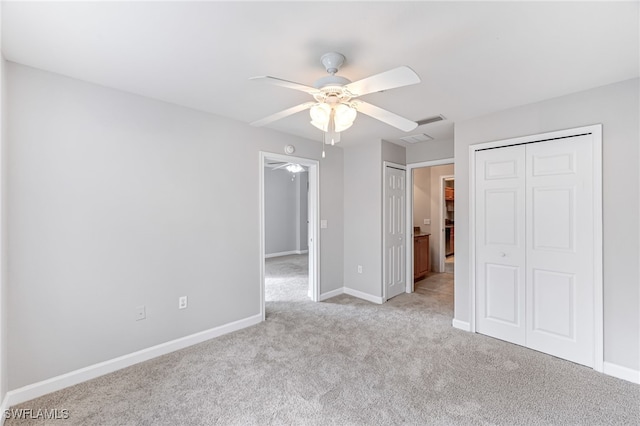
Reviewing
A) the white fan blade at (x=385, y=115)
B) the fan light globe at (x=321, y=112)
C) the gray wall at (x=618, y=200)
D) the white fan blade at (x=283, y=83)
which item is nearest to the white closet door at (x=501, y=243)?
the gray wall at (x=618, y=200)

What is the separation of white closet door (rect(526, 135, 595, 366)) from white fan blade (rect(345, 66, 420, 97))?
205cm

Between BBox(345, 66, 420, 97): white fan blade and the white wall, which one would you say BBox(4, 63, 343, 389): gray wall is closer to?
the white wall

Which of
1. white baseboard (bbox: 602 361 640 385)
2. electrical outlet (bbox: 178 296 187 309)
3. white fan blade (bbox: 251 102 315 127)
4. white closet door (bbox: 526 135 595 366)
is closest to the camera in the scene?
white fan blade (bbox: 251 102 315 127)

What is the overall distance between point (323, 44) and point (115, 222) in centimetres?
221

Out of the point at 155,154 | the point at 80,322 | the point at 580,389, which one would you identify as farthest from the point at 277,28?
the point at 580,389

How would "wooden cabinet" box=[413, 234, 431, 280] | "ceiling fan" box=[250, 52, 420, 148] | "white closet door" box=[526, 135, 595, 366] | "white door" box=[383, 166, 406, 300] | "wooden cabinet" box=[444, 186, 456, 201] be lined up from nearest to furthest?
"ceiling fan" box=[250, 52, 420, 148] → "white closet door" box=[526, 135, 595, 366] → "white door" box=[383, 166, 406, 300] → "wooden cabinet" box=[413, 234, 431, 280] → "wooden cabinet" box=[444, 186, 456, 201]

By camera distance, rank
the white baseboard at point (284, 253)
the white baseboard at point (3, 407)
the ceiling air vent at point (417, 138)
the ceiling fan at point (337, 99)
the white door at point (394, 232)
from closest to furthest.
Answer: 1. the ceiling fan at point (337, 99)
2. the white baseboard at point (3, 407)
3. the ceiling air vent at point (417, 138)
4. the white door at point (394, 232)
5. the white baseboard at point (284, 253)

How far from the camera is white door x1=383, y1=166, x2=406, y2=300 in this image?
4.15m

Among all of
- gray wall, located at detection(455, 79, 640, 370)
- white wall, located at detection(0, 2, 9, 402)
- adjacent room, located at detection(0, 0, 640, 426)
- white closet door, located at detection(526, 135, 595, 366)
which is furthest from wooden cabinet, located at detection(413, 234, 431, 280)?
white wall, located at detection(0, 2, 9, 402)

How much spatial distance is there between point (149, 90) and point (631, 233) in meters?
4.18

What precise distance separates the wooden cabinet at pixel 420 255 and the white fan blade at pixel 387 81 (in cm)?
390

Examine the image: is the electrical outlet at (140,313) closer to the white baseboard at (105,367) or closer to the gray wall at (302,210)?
the white baseboard at (105,367)

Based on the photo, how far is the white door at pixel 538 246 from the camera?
243cm

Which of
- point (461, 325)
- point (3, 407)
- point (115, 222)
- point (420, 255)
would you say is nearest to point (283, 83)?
point (115, 222)
